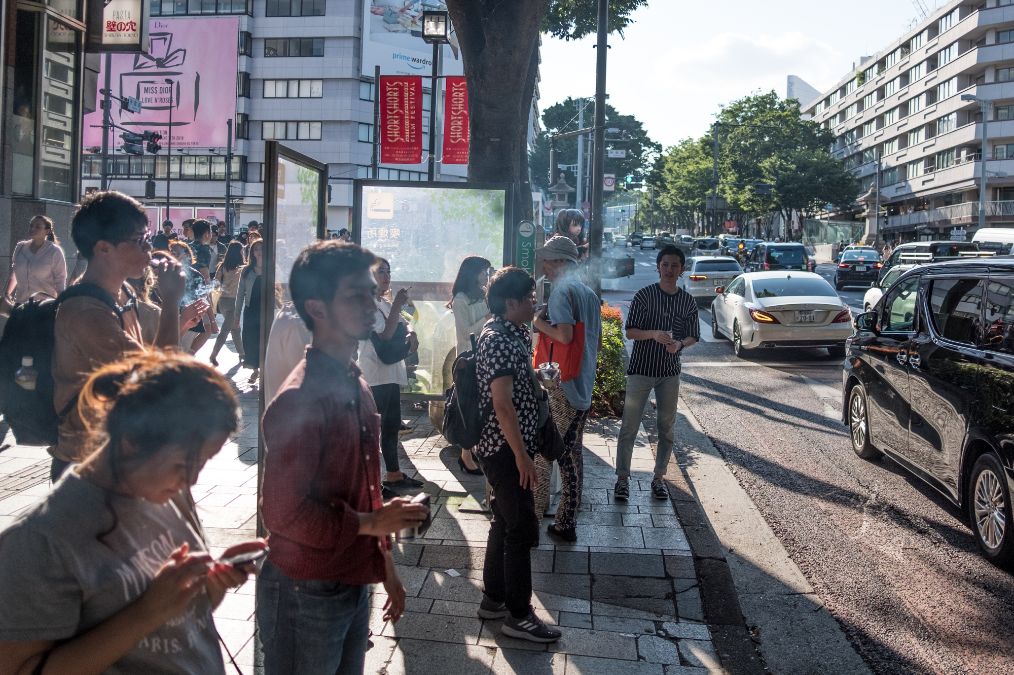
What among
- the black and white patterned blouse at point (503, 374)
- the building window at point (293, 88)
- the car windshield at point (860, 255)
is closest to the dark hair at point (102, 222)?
the black and white patterned blouse at point (503, 374)

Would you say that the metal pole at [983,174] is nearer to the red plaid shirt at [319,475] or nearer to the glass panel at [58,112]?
the glass panel at [58,112]

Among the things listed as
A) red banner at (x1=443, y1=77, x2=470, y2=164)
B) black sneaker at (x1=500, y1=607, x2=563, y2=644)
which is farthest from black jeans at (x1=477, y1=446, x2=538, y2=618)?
red banner at (x1=443, y1=77, x2=470, y2=164)

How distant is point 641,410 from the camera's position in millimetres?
6898

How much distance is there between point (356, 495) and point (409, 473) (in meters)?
4.94

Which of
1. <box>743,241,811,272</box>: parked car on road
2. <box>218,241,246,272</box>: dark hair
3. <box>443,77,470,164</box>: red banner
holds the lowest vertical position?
<box>218,241,246,272</box>: dark hair

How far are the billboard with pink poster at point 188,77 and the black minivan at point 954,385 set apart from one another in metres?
46.5

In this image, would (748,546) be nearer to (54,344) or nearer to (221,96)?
(54,344)

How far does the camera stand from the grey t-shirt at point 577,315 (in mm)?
5883

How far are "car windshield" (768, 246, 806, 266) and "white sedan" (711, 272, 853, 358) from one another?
1722 cm

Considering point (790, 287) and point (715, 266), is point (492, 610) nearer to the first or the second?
point (790, 287)

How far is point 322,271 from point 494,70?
26.2 feet

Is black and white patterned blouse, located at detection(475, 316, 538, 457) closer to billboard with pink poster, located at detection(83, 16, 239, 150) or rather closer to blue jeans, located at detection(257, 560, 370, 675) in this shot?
blue jeans, located at detection(257, 560, 370, 675)

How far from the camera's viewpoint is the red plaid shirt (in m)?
2.47

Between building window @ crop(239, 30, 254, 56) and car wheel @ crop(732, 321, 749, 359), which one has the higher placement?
building window @ crop(239, 30, 254, 56)
